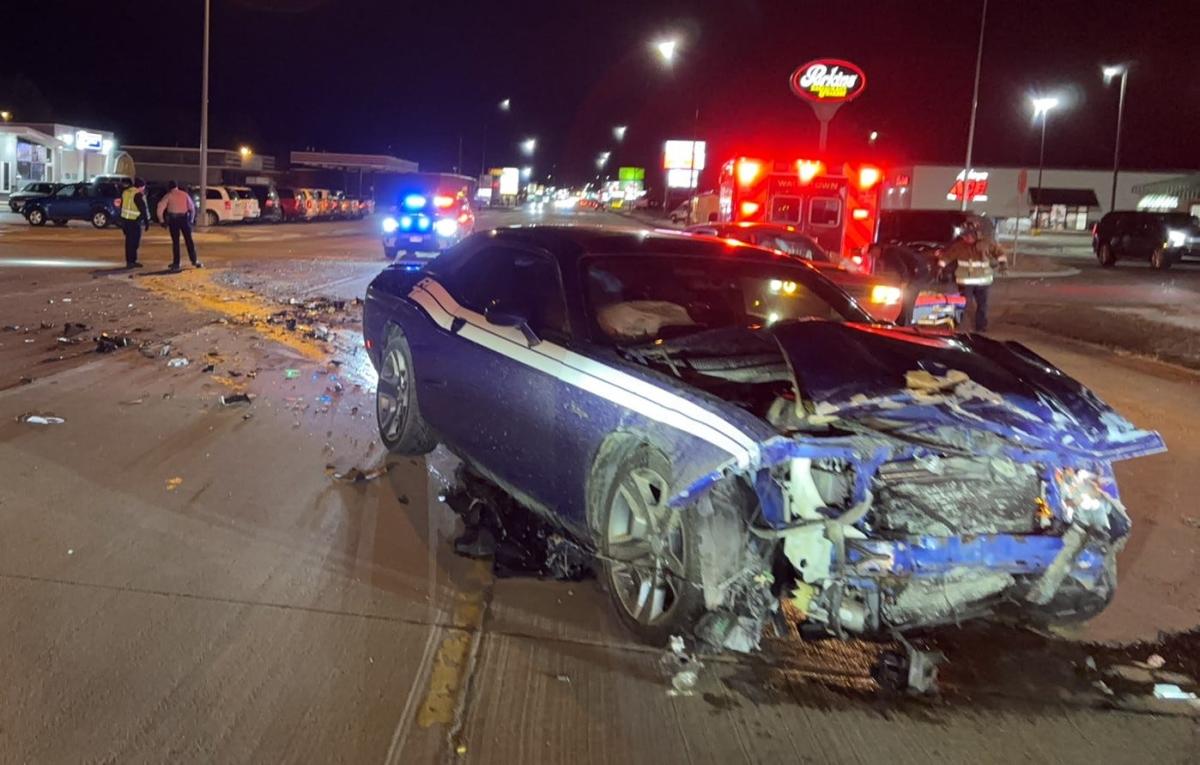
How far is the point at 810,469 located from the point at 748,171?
1596 cm

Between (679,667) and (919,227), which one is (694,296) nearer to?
(679,667)

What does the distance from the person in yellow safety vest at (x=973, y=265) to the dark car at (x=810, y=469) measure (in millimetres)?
9836

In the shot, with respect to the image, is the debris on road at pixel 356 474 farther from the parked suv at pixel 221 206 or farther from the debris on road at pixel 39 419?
the parked suv at pixel 221 206

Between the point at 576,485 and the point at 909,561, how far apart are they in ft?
4.91

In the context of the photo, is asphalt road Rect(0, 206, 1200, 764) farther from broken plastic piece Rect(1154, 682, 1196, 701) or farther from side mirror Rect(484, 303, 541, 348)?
side mirror Rect(484, 303, 541, 348)

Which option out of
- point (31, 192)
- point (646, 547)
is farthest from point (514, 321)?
point (31, 192)

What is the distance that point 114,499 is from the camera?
5.91 meters

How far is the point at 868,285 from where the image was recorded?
1099 cm

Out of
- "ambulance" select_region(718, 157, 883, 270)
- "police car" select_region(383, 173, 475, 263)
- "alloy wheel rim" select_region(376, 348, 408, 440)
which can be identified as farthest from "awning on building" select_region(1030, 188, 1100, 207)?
"alloy wheel rim" select_region(376, 348, 408, 440)

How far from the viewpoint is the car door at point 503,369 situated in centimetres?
495

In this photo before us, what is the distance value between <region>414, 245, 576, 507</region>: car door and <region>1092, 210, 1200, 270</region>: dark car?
3243cm

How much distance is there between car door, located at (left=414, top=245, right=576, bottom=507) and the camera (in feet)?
16.2

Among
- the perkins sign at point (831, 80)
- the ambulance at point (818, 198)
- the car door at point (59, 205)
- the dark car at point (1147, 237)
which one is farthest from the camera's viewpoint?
the car door at point (59, 205)

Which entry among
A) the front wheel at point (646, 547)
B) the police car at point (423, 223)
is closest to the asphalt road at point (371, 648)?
the front wheel at point (646, 547)
